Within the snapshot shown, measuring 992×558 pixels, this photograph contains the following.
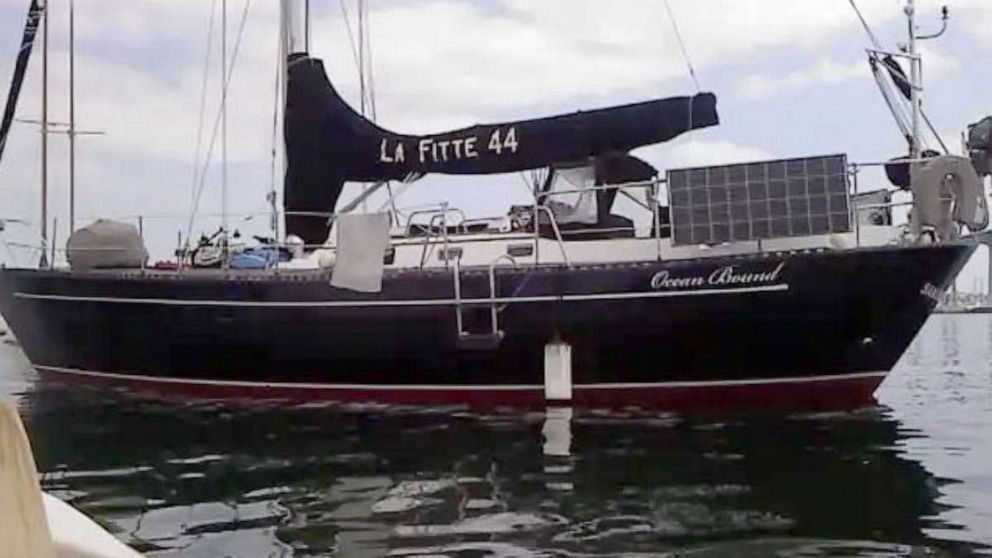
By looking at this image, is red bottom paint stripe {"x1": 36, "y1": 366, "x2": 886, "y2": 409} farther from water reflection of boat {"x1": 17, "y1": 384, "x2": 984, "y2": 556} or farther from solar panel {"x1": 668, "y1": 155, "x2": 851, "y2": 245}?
solar panel {"x1": 668, "y1": 155, "x2": 851, "y2": 245}

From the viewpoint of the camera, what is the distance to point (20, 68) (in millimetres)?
18969

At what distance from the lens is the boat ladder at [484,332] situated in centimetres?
1327

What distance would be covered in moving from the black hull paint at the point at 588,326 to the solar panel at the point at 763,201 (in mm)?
352

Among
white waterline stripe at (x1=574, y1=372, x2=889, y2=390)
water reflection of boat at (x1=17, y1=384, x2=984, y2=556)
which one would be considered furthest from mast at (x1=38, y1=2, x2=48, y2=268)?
white waterline stripe at (x1=574, y1=372, x2=889, y2=390)

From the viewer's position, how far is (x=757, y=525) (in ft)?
23.4

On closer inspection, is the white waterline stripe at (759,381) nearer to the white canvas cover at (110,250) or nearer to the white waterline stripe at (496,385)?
the white waterline stripe at (496,385)

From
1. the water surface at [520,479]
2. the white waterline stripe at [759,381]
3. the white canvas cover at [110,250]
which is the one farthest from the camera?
the white canvas cover at [110,250]

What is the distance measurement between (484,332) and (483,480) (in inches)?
179

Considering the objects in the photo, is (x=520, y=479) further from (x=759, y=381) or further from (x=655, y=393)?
(x=759, y=381)

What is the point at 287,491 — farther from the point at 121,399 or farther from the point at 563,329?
the point at 121,399

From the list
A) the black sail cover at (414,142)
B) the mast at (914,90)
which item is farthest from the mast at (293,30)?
the mast at (914,90)

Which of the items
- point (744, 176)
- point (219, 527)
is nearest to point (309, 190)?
point (744, 176)

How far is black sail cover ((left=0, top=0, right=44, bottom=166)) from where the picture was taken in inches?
730

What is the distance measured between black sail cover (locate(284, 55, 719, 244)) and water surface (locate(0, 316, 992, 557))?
3.15 meters
